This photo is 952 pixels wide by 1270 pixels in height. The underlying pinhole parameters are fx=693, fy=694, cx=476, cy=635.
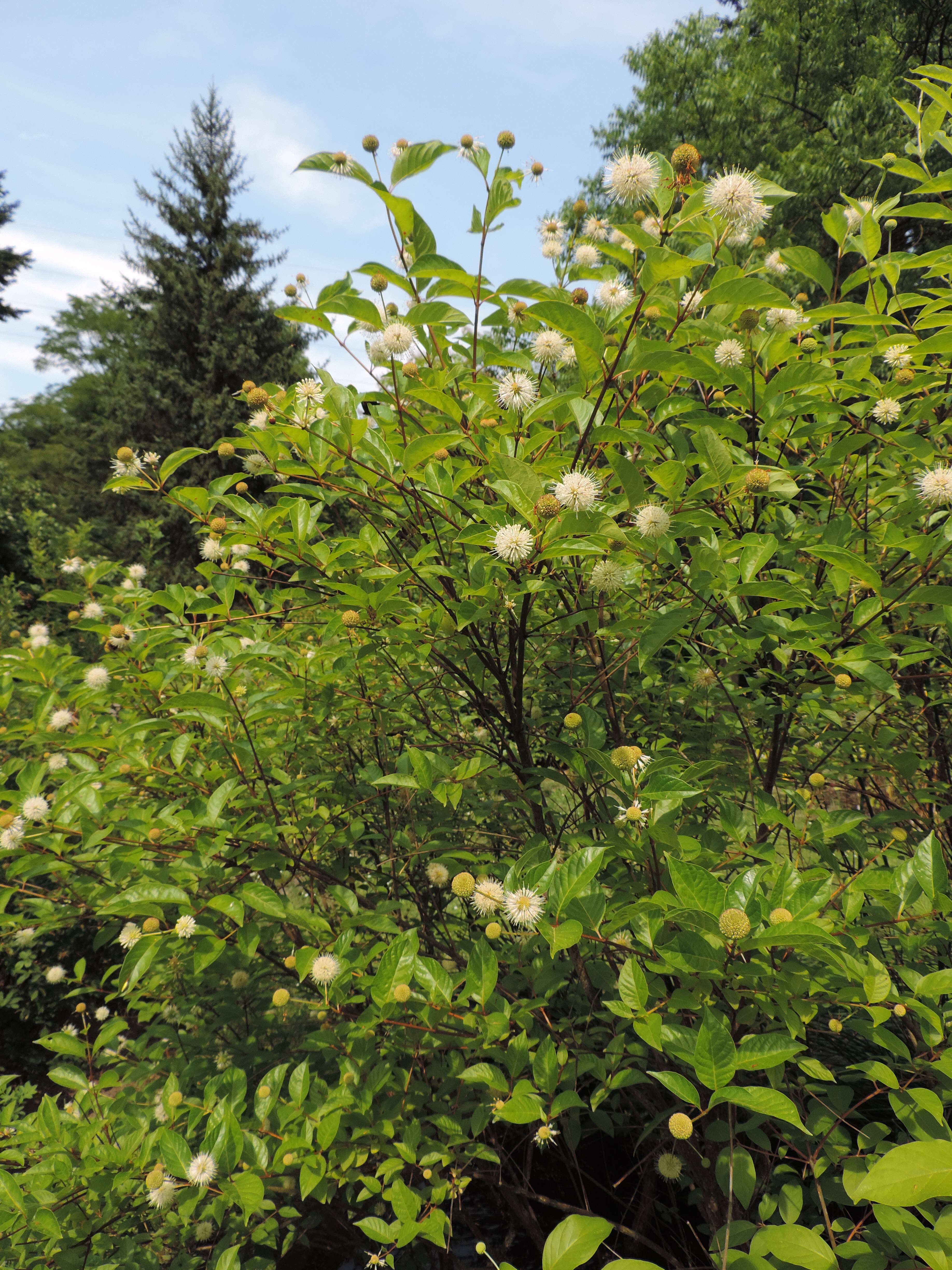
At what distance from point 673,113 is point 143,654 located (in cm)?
1776

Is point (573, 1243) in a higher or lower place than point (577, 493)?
lower

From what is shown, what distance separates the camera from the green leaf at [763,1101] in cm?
90

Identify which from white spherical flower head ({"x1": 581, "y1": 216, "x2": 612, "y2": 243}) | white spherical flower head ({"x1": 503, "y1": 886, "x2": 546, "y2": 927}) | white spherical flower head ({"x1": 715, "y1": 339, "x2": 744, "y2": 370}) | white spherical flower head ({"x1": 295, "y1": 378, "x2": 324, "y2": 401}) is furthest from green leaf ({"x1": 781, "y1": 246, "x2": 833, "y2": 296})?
white spherical flower head ({"x1": 503, "y1": 886, "x2": 546, "y2": 927})

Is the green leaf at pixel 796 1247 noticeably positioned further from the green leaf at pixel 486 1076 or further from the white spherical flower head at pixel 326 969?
the white spherical flower head at pixel 326 969

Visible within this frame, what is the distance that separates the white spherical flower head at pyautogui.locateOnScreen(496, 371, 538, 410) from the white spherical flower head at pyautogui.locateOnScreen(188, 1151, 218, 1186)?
1.65 metres

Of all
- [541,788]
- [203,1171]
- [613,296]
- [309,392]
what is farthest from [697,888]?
[309,392]

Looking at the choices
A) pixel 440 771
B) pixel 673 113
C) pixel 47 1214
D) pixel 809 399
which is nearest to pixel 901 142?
pixel 673 113

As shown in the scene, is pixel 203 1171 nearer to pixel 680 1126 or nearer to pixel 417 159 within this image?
pixel 680 1126

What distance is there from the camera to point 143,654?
1935 millimetres

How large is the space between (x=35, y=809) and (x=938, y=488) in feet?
7.31

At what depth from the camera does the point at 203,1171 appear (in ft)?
4.46

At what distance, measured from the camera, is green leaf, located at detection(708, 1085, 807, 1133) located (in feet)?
2.94

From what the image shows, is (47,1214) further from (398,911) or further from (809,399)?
(809,399)


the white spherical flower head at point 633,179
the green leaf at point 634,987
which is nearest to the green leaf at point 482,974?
the green leaf at point 634,987
